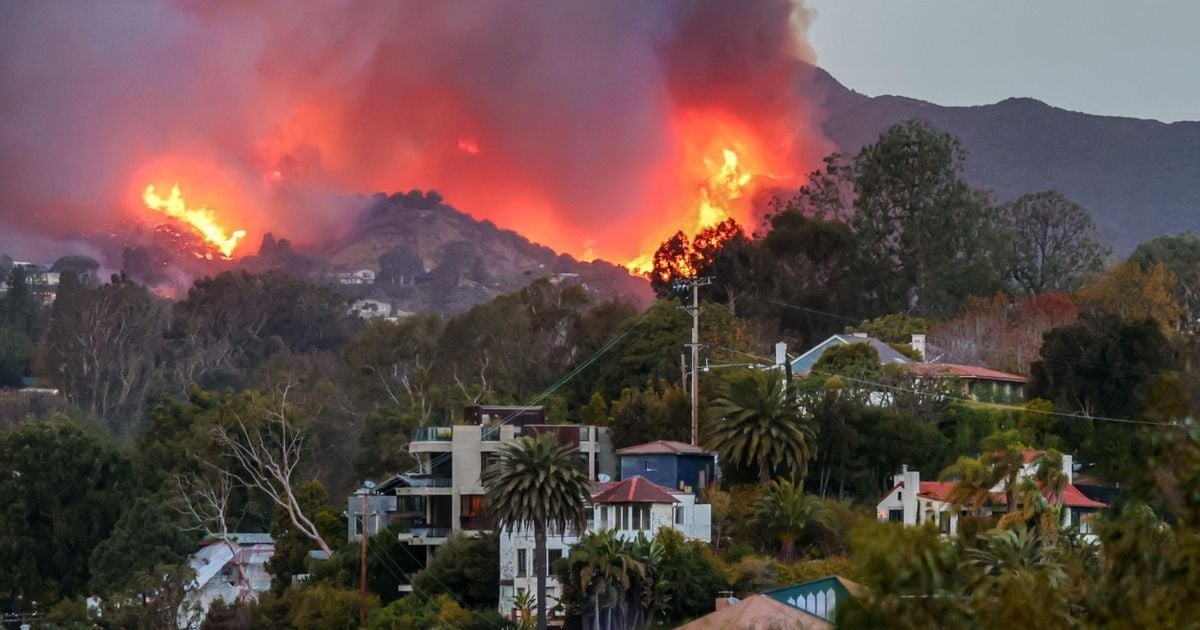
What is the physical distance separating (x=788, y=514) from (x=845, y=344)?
64.0ft

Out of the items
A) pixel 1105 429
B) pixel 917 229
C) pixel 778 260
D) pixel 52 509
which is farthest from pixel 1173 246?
pixel 52 509

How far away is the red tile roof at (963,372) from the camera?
267 ft

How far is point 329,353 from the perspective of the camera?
491ft

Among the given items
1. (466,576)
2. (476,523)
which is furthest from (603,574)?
(476,523)

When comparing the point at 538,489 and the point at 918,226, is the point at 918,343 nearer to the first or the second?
the point at 918,226

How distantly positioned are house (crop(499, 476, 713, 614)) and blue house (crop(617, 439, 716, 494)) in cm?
388

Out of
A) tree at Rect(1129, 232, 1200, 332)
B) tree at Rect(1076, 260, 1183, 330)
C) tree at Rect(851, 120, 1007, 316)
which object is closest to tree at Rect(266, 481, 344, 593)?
tree at Rect(851, 120, 1007, 316)

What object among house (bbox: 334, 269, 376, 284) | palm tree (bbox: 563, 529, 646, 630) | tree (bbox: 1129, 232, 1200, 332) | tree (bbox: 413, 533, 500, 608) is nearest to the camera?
palm tree (bbox: 563, 529, 646, 630)

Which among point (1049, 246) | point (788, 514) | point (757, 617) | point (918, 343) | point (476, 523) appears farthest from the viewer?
point (1049, 246)

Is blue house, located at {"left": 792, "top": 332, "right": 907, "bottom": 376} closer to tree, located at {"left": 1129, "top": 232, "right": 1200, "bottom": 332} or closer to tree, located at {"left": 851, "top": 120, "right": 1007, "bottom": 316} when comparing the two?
tree, located at {"left": 851, "top": 120, "right": 1007, "bottom": 316}

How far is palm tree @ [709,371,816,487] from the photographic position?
226ft

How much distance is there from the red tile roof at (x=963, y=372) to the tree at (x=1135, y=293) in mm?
15194

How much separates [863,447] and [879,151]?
4385cm

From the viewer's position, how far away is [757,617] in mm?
54844
